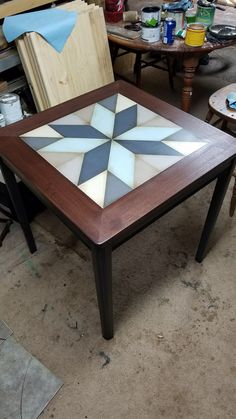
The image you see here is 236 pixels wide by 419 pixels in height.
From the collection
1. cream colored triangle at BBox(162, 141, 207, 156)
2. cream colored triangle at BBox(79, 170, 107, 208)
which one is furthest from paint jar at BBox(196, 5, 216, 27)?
cream colored triangle at BBox(79, 170, 107, 208)

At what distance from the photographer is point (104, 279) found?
3.03 ft

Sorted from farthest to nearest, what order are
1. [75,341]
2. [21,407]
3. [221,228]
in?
[221,228] → [75,341] → [21,407]

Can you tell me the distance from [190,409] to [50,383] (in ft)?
1.63

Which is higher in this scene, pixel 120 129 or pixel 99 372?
pixel 120 129

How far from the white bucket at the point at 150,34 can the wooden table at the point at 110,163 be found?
551mm

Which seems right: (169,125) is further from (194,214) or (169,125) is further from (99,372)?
(99,372)

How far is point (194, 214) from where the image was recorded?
5.59 feet

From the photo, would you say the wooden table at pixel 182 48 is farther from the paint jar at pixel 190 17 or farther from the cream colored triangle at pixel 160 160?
the cream colored triangle at pixel 160 160

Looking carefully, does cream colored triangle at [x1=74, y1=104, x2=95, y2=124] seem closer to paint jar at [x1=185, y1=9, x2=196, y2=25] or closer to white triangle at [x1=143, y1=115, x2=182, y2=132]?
white triangle at [x1=143, y1=115, x2=182, y2=132]

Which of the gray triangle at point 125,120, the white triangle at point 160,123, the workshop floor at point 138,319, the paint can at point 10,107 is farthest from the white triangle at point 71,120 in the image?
the workshop floor at point 138,319

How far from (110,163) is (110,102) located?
1.22ft

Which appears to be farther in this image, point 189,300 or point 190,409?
point 189,300

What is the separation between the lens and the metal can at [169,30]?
1.60 metres

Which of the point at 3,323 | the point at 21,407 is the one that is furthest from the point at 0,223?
the point at 21,407
